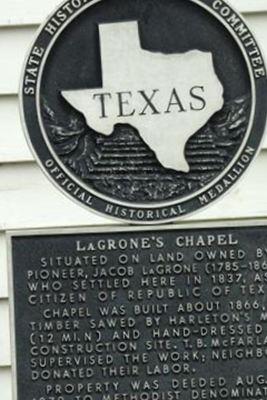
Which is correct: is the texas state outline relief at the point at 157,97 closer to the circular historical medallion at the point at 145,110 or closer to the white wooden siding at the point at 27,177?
the circular historical medallion at the point at 145,110

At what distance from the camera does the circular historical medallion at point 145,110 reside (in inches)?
424

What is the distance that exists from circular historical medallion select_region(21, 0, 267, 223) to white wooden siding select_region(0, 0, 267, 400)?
6cm

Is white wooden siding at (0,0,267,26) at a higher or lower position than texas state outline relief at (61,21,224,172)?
higher

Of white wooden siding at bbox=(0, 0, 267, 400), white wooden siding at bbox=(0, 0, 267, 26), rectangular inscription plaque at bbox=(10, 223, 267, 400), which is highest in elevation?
white wooden siding at bbox=(0, 0, 267, 26)

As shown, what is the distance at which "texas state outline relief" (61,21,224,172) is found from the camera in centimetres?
1076

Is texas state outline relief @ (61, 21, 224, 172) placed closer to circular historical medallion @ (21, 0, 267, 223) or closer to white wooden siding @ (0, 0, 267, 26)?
circular historical medallion @ (21, 0, 267, 223)

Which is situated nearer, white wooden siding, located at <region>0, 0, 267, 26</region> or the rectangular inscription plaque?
the rectangular inscription plaque

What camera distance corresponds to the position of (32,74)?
10758 mm

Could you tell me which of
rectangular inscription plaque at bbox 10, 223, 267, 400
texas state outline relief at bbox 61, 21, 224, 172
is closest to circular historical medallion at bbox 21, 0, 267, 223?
texas state outline relief at bbox 61, 21, 224, 172

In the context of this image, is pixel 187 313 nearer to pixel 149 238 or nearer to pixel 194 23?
pixel 149 238

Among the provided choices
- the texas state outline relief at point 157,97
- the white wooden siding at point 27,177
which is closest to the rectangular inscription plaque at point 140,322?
the white wooden siding at point 27,177

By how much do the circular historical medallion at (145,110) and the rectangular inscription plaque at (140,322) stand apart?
0.30 metres

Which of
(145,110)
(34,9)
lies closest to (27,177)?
(145,110)

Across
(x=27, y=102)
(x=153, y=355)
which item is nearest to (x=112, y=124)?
(x=27, y=102)
